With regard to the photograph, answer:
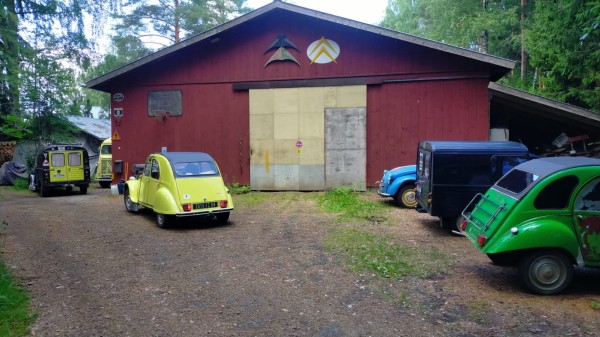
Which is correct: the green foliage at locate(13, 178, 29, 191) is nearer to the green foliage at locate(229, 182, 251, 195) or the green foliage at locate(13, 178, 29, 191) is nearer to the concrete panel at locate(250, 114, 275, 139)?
the green foliage at locate(229, 182, 251, 195)

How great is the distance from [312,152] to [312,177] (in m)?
0.87

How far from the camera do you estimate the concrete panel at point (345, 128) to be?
1482 centimetres

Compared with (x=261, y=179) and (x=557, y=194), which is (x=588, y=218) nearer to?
(x=557, y=194)

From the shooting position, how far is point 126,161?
55.2ft

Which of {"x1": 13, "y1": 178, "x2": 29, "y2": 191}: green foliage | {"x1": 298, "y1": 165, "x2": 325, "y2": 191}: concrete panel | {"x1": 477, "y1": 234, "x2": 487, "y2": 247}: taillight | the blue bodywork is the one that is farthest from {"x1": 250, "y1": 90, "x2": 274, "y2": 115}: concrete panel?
{"x1": 13, "y1": 178, "x2": 29, "y2": 191}: green foliage

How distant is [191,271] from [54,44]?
68.1ft

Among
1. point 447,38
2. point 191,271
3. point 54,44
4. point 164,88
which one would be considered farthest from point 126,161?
point 447,38

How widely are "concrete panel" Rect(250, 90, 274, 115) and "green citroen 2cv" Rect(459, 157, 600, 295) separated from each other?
11.0 m

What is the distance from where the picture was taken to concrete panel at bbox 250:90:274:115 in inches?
610

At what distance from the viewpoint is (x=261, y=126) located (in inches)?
614

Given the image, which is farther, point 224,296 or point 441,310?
point 224,296

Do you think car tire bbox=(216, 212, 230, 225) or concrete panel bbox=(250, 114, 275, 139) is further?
concrete panel bbox=(250, 114, 275, 139)

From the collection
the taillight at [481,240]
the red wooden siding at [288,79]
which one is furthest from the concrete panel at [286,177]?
the taillight at [481,240]

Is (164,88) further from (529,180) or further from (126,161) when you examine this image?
(529,180)
